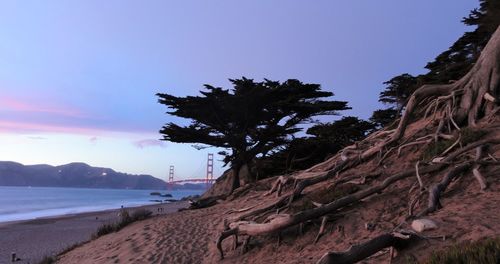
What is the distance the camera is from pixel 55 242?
20.8 m

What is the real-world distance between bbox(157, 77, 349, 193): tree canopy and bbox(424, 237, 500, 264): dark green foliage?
18.8 m

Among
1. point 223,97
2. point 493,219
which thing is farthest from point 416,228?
point 223,97

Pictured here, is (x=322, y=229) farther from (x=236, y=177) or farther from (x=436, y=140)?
(x=236, y=177)

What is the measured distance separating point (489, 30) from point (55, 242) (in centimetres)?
2302

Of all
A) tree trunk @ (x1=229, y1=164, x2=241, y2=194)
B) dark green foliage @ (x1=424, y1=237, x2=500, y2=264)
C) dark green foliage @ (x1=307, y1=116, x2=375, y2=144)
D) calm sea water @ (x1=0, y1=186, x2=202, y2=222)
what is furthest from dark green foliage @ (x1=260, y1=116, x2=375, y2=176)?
calm sea water @ (x1=0, y1=186, x2=202, y2=222)

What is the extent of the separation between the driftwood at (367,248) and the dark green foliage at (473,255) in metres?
1.07

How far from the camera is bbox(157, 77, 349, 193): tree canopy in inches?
908

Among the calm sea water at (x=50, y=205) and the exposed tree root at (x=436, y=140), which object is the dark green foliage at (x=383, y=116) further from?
the calm sea water at (x=50, y=205)

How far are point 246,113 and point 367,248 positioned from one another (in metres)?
18.8

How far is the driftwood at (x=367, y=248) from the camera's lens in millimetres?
5258

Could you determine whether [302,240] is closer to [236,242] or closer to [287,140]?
[236,242]

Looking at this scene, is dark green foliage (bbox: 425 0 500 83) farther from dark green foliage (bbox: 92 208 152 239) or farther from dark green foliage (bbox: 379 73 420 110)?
dark green foliage (bbox: 92 208 152 239)

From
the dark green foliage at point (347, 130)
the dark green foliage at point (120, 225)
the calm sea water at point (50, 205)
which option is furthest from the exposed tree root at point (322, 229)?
the calm sea water at point (50, 205)

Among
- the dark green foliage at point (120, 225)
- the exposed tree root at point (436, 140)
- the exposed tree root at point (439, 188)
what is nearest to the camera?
the exposed tree root at point (439, 188)
